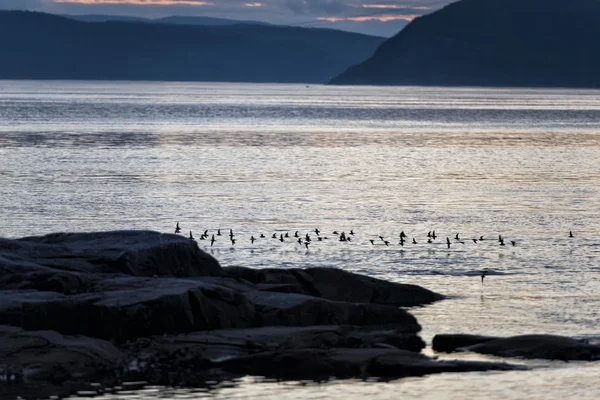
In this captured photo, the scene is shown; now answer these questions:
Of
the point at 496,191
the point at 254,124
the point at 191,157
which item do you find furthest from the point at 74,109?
the point at 496,191

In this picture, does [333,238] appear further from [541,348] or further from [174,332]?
[541,348]

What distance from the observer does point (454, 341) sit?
26.3 meters

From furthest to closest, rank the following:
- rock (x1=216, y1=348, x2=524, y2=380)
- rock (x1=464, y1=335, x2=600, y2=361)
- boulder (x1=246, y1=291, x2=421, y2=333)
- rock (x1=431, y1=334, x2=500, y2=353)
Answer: boulder (x1=246, y1=291, x2=421, y2=333) < rock (x1=431, y1=334, x2=500, y2=353) < rock (x1=464, y1=335, x2=600, y2=361) < rock (x1=216, y1=348, x2=524, y2=380)

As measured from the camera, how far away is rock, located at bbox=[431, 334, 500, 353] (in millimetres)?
26234

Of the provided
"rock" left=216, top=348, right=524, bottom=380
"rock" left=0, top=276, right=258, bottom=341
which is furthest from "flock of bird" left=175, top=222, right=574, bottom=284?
"rock" left=216, top=348, right=524, bottom=380

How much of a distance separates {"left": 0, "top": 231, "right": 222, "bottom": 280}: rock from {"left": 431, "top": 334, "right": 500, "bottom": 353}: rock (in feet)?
24.4

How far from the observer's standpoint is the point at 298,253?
4181 cm

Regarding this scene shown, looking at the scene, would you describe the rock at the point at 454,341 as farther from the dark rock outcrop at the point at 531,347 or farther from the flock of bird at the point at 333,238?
the flock of bird at the point at 333,238

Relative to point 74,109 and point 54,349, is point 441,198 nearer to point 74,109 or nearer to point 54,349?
point 54,349

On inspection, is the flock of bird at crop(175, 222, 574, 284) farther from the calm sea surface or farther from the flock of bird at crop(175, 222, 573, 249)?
the calm sea surface

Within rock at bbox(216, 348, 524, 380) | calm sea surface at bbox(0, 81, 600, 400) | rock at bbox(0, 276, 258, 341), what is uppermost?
rock at bbox(0, 276, 258, 341)

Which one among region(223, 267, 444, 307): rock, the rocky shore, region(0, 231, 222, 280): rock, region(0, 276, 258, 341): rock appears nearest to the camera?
the rocky shore

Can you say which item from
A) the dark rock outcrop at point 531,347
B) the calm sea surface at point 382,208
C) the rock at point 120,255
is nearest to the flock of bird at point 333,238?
the calm sea surface at point 382,208

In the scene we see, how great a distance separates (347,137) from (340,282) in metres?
92.7
